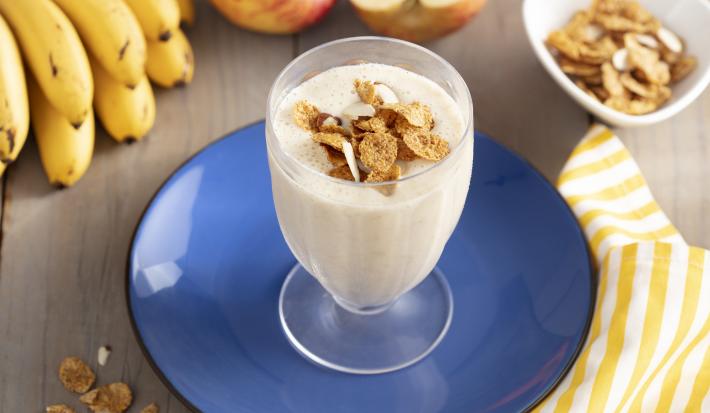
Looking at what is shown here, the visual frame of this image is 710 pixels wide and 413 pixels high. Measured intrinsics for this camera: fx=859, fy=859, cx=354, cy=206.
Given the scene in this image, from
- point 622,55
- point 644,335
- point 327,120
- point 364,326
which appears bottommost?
point 364,326

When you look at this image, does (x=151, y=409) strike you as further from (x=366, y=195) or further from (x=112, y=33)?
(x=112, y=33)

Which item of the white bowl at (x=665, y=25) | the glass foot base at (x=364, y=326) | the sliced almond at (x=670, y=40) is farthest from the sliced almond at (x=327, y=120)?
the sliced almond at (x=670, y=40)

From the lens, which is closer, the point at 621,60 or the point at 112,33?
the point at 112,33

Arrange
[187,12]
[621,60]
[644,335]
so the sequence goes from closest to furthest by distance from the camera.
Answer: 1. [644,335]
2. [621,60]
3. [187,12]

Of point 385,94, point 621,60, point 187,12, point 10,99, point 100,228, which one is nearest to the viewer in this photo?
point 385,94

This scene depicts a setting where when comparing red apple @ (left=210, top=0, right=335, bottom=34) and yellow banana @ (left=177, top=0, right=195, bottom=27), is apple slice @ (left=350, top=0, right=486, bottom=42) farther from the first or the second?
yellow banana @ (left=177, top=0, right=195, bottom=27)

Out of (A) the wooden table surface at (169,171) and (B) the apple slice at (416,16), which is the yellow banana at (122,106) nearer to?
(A) the wooden table surface at (169,171)

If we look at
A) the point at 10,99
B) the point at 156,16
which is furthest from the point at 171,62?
the point at 10,99
